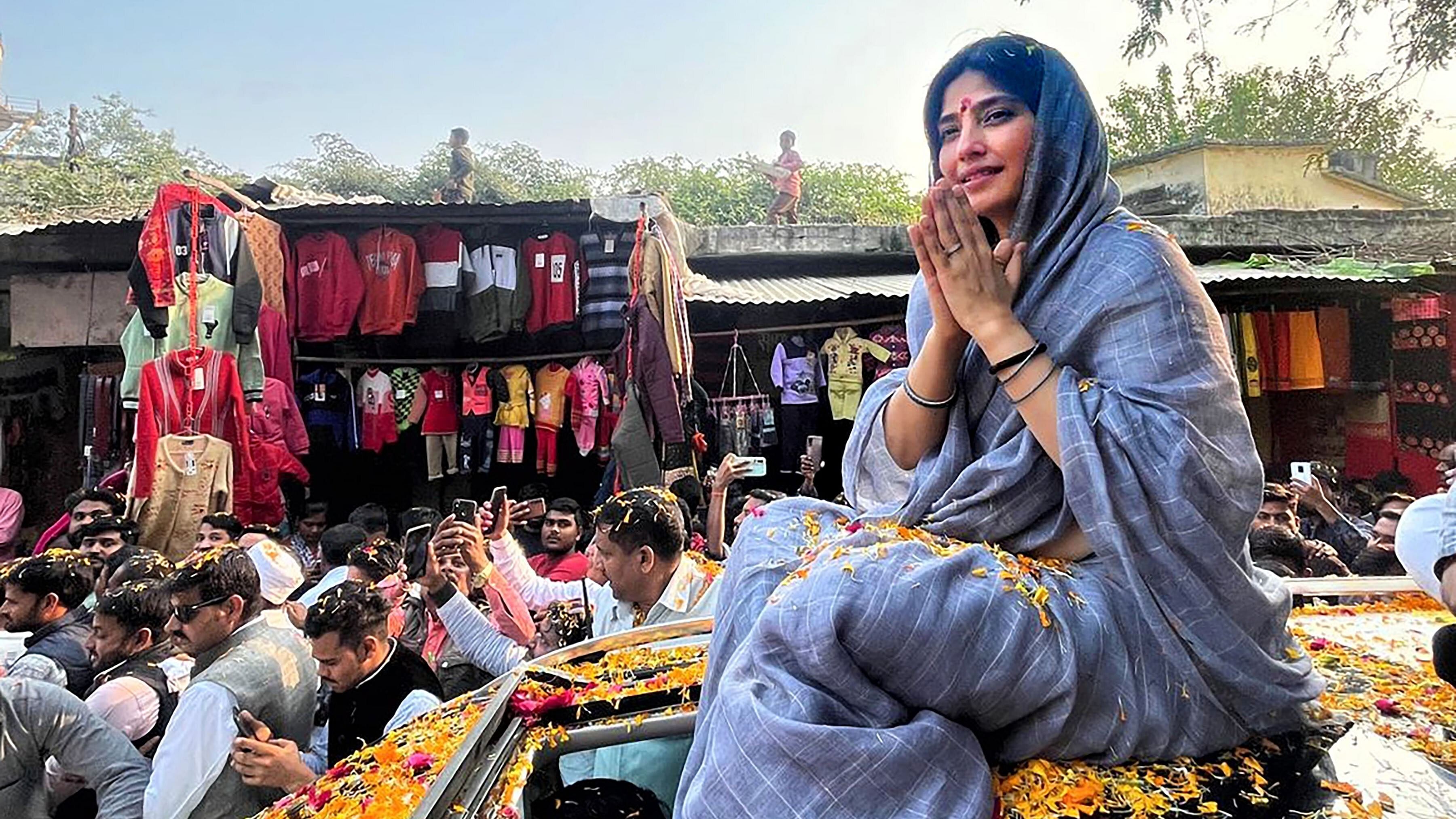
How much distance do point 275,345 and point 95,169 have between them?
2944 cm

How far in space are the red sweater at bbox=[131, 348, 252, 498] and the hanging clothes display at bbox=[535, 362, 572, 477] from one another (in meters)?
2.72

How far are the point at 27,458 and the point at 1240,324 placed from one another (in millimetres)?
13605

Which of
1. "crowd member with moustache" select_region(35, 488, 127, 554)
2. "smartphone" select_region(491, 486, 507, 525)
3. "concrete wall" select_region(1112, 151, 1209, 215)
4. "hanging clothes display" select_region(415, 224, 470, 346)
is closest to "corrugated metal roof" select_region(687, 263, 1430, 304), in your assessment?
"hanging clothes display" select_region(415, 224, 470, 346)

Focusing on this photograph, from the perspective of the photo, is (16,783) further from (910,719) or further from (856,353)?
(856,353)

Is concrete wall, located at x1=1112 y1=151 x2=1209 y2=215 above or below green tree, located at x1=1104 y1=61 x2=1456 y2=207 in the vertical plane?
below

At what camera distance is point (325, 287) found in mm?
8461

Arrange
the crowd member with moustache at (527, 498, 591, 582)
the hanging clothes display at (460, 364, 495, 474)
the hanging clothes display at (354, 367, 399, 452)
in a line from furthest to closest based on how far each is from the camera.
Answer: the hanging clothes display at (460, 364, 495, 474), the hanging clothes display at (354, 367, 399, 452), the crowd member with moustache at (527, 498, 591, 582)

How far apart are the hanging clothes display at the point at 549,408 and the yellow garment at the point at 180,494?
293 centimetres

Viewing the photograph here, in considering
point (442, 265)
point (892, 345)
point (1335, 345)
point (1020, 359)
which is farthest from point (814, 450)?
point (1020, 359)

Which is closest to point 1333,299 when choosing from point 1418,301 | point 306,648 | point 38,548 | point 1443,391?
point 1418,301

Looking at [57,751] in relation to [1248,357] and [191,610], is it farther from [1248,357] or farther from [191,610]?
[1248,357]

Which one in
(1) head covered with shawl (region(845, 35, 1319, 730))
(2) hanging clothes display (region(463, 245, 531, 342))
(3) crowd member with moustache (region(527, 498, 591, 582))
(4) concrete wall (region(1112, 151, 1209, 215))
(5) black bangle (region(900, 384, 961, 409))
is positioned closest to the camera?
(1) head covered with shawl (region(845, 35, 1319, 730))

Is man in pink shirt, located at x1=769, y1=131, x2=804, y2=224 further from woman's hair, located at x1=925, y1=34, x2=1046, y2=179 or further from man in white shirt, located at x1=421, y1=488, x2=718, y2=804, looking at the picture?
woman's hair, located at x1=925, y1=34, x2=1046, y2=179

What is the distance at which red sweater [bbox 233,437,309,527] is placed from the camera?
7.54 meters
